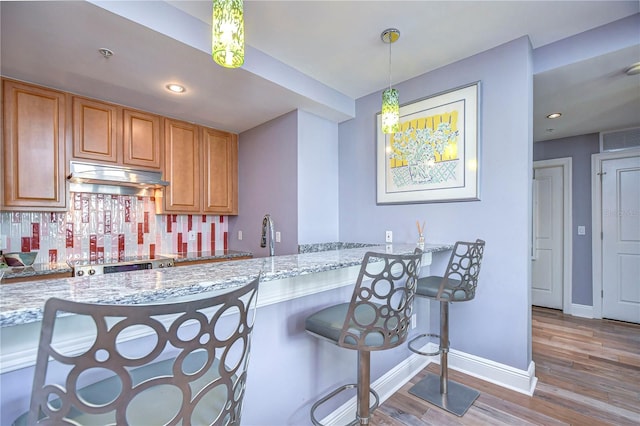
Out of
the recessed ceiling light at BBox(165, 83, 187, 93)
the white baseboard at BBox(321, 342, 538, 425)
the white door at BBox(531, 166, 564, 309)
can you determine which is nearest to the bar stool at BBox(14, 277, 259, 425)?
the white baseboard at BBox(321, 342, 538, 425)

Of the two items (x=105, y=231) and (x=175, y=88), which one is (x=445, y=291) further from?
(x=105, y=231)

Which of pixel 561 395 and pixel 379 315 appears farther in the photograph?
pixel 561 395

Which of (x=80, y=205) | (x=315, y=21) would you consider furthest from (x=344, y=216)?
(x=80, y=205)

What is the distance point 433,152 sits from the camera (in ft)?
8.45

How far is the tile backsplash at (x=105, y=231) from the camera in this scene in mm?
2549

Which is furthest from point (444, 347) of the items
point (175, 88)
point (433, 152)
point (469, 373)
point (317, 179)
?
point (175, 88)

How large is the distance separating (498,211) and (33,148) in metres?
3.63

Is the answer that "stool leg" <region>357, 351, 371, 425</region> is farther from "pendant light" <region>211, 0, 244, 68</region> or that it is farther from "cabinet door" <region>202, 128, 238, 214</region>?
"cabinet door" <region>202, 128, 238, 214</region>

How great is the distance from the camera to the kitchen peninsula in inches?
29.3

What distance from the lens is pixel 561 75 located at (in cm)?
229

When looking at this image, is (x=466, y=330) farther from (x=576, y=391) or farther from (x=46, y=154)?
(x=46, y=154)

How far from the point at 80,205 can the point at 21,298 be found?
2.62m

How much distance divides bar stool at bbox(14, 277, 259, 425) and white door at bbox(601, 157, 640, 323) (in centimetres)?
464

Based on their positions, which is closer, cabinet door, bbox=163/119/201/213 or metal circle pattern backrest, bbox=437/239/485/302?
metal circle pattern backrest, bbox=437/239/485/302
